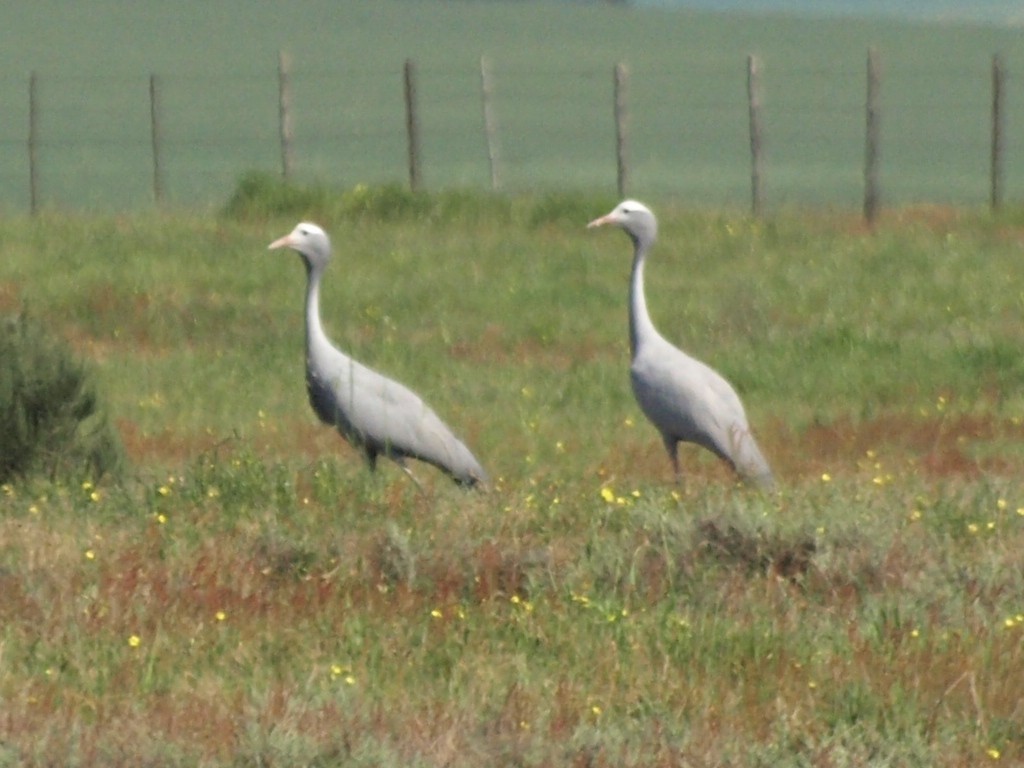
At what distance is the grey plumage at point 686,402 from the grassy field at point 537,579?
0.19 metres

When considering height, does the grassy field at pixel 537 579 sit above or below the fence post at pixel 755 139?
above

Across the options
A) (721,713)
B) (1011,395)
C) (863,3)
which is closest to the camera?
(721,713)

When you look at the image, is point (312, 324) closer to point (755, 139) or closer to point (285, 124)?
point (755, 139)

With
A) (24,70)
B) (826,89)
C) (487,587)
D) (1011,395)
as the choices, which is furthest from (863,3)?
(487,587)

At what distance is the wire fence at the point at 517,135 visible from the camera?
30328 millimetres

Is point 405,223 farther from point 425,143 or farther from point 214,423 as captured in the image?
point 425,143

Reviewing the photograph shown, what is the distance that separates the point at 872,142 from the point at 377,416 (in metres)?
15.6

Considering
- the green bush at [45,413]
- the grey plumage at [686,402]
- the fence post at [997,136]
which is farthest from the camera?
the fence post at [997,136]

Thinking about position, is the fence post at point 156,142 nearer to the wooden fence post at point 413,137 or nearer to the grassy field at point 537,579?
the wooden fence post at point 413,137

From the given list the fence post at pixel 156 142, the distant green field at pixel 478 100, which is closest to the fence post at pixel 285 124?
the distant green field at pixel 478 100

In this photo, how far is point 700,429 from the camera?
10672 millimetres

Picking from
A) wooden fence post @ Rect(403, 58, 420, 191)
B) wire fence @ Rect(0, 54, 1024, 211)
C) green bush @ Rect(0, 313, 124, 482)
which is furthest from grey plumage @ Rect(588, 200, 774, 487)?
wooden fence post @ Rect(403, 58, 420, 191)

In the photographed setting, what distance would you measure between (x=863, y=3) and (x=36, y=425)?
101 meters

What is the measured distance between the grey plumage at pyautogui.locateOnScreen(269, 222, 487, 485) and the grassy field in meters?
0.27
